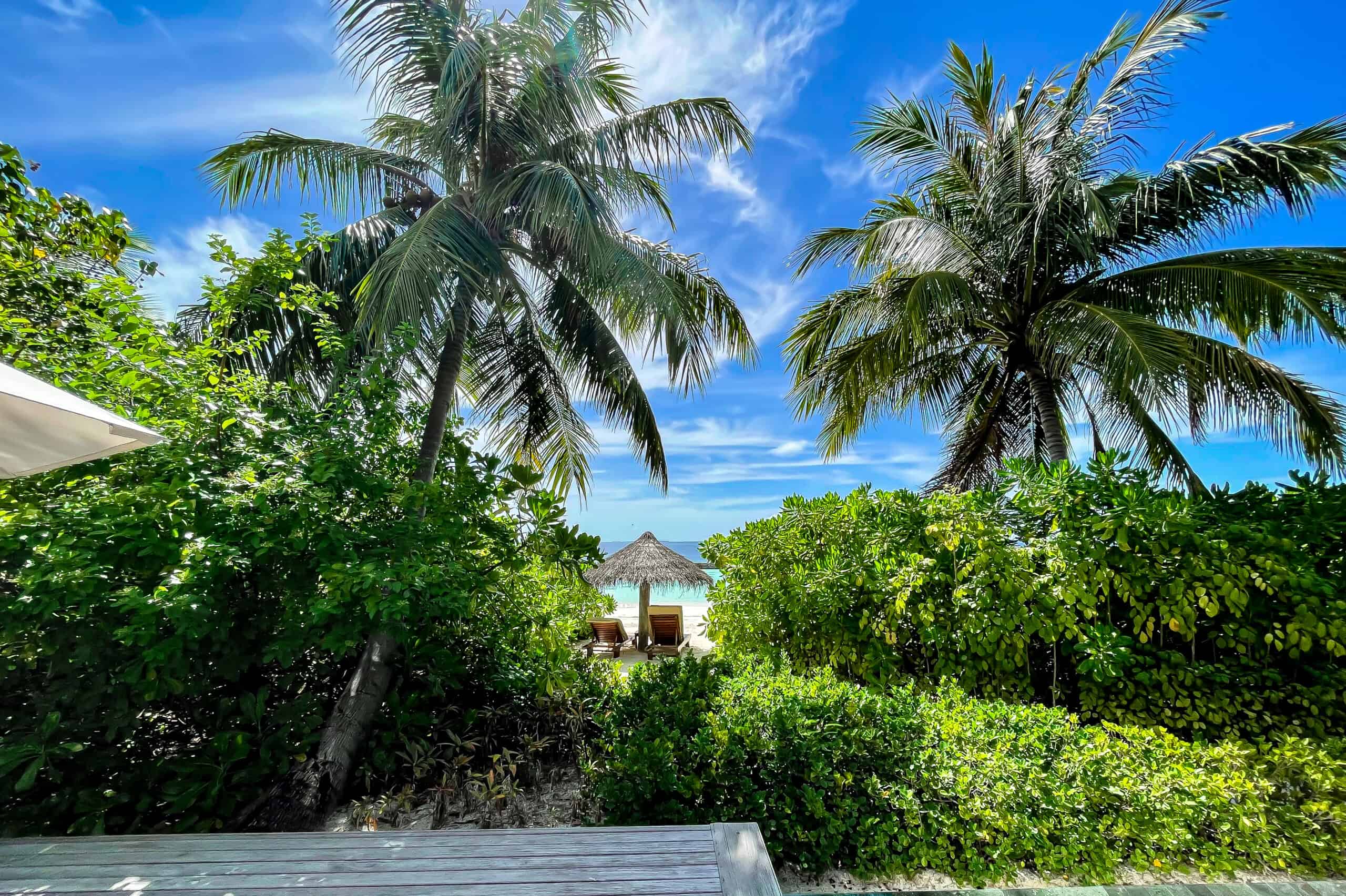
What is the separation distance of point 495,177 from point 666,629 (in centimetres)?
869

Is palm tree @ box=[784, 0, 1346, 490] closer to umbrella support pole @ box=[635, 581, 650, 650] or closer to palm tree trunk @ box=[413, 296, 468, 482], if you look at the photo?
palm tree trunk @ box=[413, 296, 468, 482]

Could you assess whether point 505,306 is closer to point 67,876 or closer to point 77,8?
point 77,8

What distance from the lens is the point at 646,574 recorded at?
1113 centimetres

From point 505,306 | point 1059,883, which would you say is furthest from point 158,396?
point 1059,883

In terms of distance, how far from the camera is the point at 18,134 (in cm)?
386

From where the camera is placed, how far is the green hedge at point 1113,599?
10.3ft

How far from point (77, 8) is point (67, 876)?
5570 mm

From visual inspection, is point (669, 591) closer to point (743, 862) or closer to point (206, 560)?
point (206, 560)

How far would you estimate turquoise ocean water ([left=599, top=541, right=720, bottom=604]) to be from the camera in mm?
11402

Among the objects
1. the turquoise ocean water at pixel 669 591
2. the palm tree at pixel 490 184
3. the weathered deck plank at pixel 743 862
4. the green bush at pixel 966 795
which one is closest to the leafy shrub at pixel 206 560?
the palm tree at pixel 490 184

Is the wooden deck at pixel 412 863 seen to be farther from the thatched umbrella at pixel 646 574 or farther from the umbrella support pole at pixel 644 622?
the umbrella support pole at pixel 644 622

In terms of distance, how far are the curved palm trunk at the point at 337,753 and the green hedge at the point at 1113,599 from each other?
3223 mm

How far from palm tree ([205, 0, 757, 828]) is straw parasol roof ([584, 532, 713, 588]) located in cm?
611

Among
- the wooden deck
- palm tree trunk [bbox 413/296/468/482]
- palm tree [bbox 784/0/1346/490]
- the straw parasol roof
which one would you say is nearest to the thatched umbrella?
the straw parasol roof
